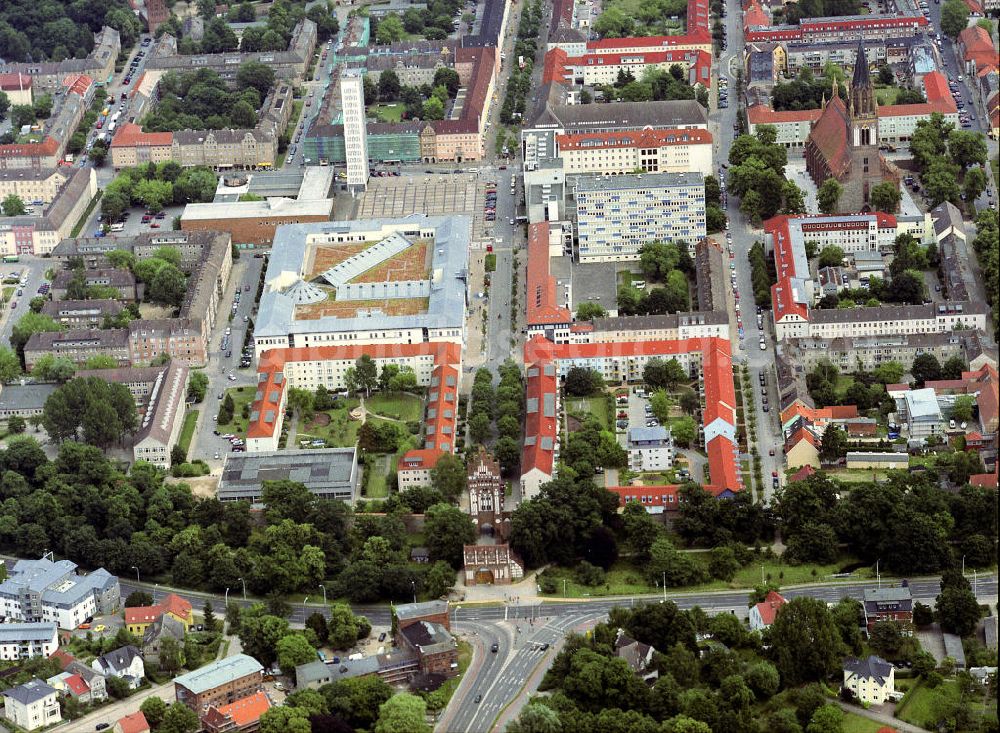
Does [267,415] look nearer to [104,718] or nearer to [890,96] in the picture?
[104,718]

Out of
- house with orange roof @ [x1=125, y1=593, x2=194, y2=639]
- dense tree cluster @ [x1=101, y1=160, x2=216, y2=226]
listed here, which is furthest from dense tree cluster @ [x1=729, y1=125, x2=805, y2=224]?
house with orange roof @ [x1=125, y1=593, x2=194, y2=639]

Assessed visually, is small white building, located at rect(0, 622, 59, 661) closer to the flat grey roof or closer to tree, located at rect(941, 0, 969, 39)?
the flat grey roof

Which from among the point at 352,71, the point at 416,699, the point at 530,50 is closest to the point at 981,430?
the point at 416,699

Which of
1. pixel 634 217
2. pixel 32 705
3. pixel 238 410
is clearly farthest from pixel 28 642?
pixel 634 217

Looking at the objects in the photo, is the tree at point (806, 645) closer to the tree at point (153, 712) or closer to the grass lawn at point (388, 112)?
the tree at point (153, 712)

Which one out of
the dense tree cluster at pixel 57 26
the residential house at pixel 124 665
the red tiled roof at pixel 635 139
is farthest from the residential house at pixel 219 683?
the dense tree cluster at pixel 57 26

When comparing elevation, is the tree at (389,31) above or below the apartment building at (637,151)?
above

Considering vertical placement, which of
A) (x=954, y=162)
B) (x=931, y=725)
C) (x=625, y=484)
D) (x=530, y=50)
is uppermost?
(x=530, y=50)
